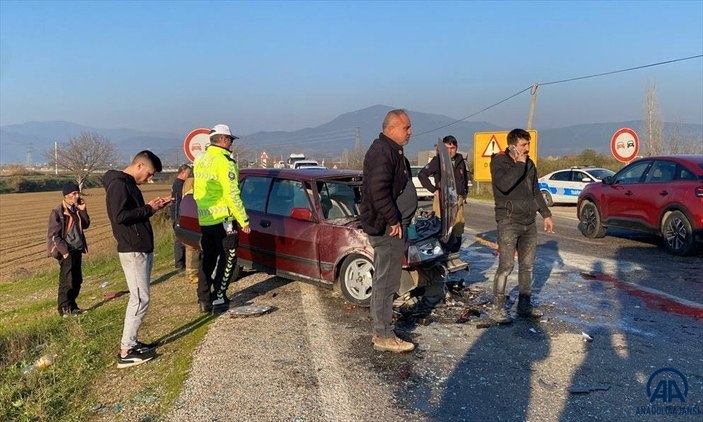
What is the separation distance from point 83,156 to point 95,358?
6334 centimetres

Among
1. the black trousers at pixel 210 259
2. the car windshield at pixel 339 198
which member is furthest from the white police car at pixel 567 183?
the black trousers at pixel 210 259

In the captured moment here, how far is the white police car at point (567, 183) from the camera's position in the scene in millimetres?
20781

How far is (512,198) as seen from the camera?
5.52 m

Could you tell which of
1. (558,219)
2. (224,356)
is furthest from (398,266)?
(558,219)

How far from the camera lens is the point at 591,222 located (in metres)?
11.6

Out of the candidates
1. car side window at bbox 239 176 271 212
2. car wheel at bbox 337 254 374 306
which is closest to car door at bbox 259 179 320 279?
car side window at bbox 239 176 271 212

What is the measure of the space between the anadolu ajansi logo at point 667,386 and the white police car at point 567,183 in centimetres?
1738

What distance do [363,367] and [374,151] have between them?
1761mm

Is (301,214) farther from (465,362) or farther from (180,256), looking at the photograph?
(180,256)

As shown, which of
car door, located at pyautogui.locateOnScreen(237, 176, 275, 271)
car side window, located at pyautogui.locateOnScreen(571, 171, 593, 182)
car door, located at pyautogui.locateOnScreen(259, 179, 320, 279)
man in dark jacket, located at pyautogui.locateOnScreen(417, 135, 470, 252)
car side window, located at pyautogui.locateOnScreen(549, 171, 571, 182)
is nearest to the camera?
car door, located at pyautogui.locateOnScreen(259, 179, 320, 279)

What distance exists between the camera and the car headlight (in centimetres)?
591

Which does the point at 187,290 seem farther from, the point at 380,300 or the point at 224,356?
the point at 380,300

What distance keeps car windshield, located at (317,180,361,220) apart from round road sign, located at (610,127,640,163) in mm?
10601

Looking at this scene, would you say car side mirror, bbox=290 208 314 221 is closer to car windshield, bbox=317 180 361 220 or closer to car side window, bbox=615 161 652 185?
car windshield, bbox=317 180 361 220
